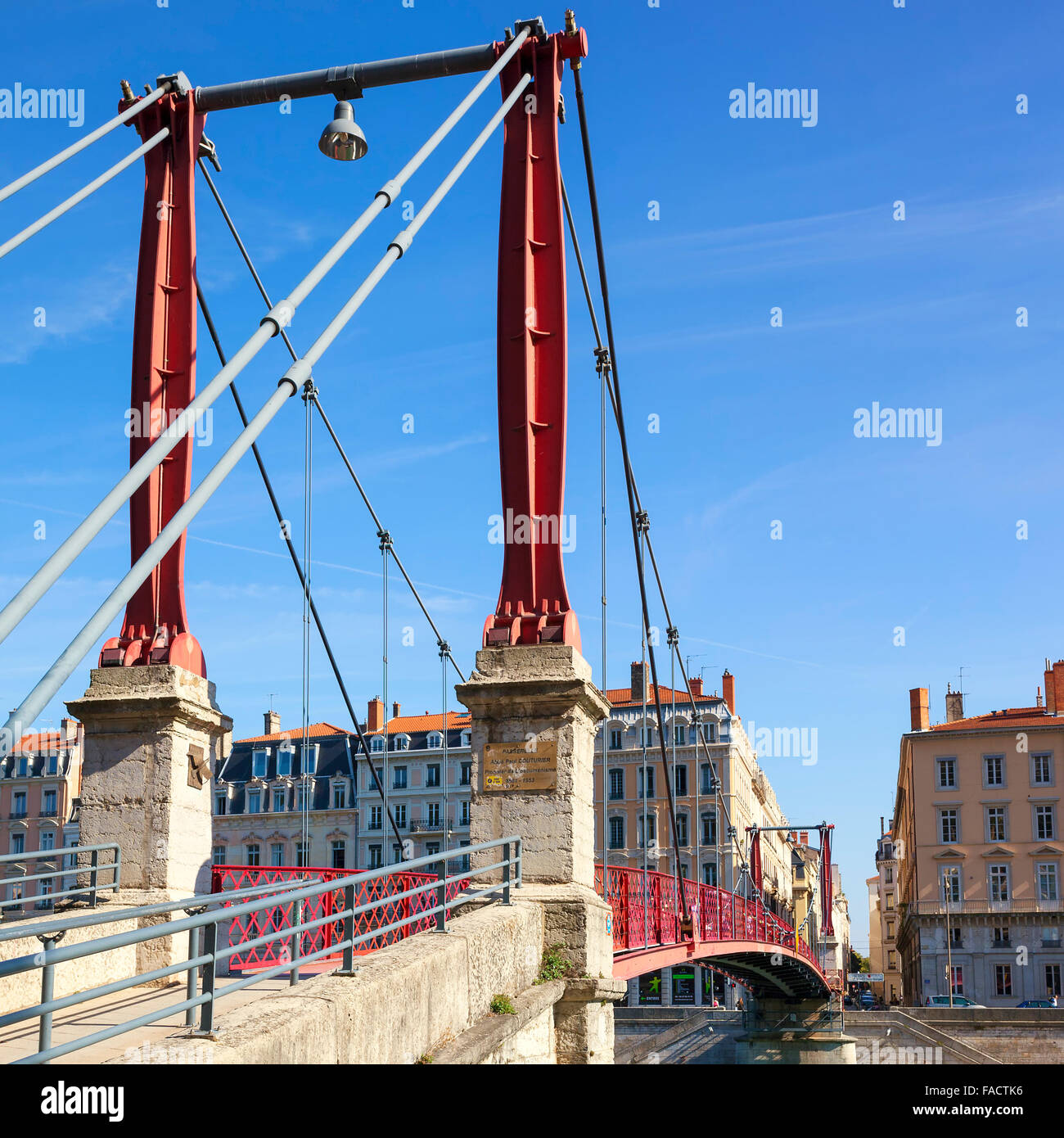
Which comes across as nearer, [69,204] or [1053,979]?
[69,204]

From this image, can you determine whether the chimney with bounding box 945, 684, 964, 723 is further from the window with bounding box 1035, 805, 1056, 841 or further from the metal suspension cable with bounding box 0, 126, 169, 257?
the metal suspension cable with bounding box 0, 126, 169, 257

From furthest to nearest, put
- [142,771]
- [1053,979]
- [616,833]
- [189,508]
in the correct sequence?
1. [616,833]
2. [1053,979]
3. [142,771]
4. [189,508]

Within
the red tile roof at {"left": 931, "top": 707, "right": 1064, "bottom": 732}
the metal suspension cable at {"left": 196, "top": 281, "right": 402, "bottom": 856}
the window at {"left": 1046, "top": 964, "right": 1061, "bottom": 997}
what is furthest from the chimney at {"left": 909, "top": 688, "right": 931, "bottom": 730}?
the metal suspension cable at {"left": 196, "top": 281, "right": 402, "bottom": 856}

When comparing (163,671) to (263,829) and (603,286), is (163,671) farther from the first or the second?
(263,829)

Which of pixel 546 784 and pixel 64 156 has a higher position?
pixel 64 156

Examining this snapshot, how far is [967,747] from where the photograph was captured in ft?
185

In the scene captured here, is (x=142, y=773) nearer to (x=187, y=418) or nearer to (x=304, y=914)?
(x=304, y=914)

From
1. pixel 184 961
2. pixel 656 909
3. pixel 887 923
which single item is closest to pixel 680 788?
pixel 656 909

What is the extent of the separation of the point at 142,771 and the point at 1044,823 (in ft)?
169

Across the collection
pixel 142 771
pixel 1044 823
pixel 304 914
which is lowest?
pixel 1044 823

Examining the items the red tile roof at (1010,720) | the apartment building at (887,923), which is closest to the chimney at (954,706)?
the red tile roof at (1010,720)

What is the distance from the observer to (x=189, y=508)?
18.0ft
